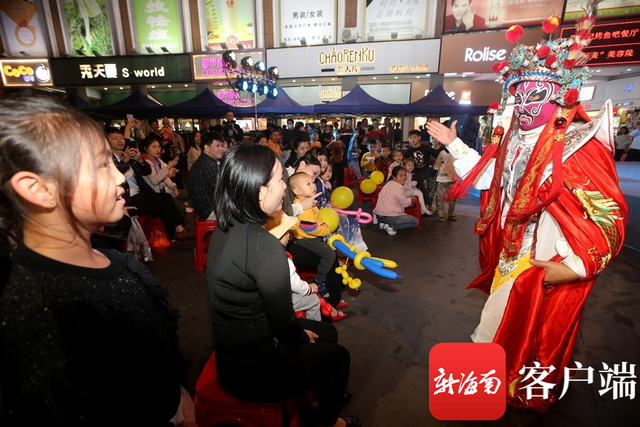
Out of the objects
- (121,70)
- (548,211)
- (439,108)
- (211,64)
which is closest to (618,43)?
(439,108)

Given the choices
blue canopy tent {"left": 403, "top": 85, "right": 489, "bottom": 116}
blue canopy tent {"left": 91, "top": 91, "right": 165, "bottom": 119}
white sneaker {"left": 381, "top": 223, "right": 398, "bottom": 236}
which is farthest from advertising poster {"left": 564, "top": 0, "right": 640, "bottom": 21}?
blue canopy tent {"left": 91, "top": 91, "right": 165, "bottom": 119}

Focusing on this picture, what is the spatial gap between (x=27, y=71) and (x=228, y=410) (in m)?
21.0

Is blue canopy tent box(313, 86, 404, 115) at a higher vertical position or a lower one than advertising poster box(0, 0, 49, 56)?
lower

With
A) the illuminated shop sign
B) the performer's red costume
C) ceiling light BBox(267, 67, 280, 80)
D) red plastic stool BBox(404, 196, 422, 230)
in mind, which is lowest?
red plastic stool BBox(404, 196, 422, 230)

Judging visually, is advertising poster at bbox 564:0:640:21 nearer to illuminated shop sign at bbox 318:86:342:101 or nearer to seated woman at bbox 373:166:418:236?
illuminated shop sign at bbox 318:86:342:101

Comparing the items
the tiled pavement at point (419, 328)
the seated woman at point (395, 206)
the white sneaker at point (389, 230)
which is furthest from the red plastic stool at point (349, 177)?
the tiled pavement at point (419, 328)

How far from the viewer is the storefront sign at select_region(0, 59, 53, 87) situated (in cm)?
1493

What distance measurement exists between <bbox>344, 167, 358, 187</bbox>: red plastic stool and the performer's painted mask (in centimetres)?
741

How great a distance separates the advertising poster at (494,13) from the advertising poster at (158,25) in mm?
12139

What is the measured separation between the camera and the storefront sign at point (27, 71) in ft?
49.0

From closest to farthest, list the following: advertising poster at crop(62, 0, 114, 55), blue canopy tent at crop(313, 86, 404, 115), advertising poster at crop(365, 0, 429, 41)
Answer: blue canopy tent at crop(313, 86, 404, 115), advertising poster at crop(365, 0, 429, 41), advertising poster at crop(62, 0, 114, 55)

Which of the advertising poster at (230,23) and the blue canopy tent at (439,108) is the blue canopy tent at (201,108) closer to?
the advertising poster at (230,23)

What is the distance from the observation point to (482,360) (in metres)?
1.91

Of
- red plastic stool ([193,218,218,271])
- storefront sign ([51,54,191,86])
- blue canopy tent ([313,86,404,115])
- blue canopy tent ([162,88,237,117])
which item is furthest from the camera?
storefront sign ([51,54,191,86])
